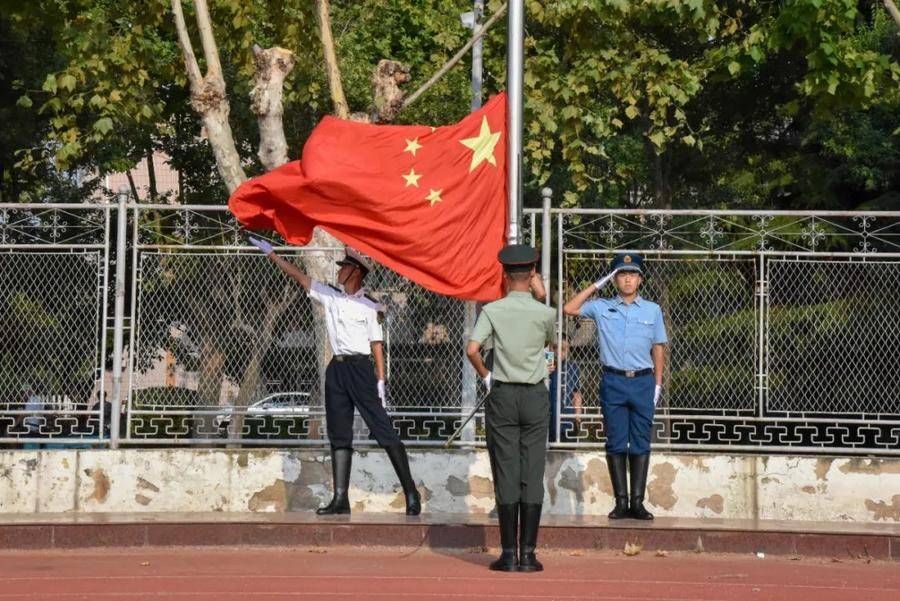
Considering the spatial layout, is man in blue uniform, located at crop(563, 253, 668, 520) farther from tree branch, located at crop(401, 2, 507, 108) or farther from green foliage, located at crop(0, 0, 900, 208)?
green foliage, located at crop(0, 0, 900, 208)

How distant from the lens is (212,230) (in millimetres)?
12773

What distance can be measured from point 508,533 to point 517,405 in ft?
2.46

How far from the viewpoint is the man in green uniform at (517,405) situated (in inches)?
399

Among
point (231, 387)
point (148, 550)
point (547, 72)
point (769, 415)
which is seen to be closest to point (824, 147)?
point (547, 72)

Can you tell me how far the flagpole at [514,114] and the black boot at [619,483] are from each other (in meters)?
1.66

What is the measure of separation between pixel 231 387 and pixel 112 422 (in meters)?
0.91

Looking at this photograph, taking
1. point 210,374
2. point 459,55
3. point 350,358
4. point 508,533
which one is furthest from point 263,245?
point 459,55

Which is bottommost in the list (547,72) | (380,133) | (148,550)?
(148,550)

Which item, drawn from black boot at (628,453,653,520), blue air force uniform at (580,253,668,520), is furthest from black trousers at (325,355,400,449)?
black boot at (628,453,653,520)

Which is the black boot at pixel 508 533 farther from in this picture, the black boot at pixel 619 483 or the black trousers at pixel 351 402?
the black trousers at pixel 351 402

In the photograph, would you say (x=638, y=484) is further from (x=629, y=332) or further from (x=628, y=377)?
(x=629, y=332)

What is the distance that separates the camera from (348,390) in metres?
12.1

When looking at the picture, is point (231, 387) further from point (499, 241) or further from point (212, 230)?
point (499, 241)

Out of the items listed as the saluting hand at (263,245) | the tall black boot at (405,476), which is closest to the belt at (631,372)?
the tall black boot at (405,476)
